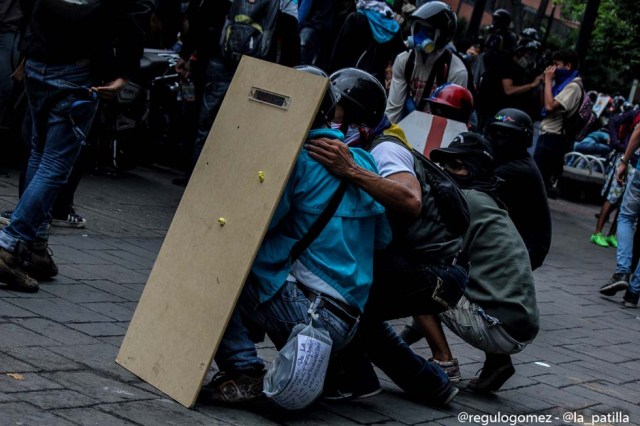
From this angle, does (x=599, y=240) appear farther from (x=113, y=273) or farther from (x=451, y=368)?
(x=113, y=273)

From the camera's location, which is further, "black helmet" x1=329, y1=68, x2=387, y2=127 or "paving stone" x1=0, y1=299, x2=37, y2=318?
"paving stone" x1=0, y1=299, x2=37, y2=318

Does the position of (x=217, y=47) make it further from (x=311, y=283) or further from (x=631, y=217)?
(x=311, y=283)

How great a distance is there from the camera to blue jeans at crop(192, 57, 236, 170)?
957cm

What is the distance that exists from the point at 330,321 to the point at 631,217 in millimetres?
6426

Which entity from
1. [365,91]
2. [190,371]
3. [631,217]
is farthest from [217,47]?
[190,371]

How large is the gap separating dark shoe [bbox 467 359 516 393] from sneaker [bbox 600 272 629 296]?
457cm

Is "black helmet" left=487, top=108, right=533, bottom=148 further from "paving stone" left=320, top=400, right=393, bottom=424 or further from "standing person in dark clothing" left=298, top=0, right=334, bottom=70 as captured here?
"standing person in dark clothing" left=298, top=0, right=334, bottom=70

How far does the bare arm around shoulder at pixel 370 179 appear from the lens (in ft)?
15.3

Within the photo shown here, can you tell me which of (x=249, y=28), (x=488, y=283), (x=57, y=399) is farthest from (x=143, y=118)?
(x=57, y=399)

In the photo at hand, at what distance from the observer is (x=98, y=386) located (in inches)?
180

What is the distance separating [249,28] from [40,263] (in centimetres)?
378

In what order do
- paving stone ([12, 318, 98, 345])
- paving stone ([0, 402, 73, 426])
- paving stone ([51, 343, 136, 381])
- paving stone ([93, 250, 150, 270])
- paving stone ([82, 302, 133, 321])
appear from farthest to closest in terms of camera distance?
paving stone ([93, 250, 150, 270]), paving stone ([82, 302, 133, 321]), paving stone ([12, 318, 98, 345]), paving stone ([51, 343, 136, 381]), paving stone ([0, 402, 73, 426])

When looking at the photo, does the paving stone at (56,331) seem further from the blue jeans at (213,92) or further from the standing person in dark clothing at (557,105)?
the standing person in dark clothing at (557,105)

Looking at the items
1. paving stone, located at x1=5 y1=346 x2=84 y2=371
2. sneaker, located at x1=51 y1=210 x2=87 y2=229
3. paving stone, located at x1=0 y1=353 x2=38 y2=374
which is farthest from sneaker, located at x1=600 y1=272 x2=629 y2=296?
paving stone, located at x1=0 y1=353 x2=38 y2=374
